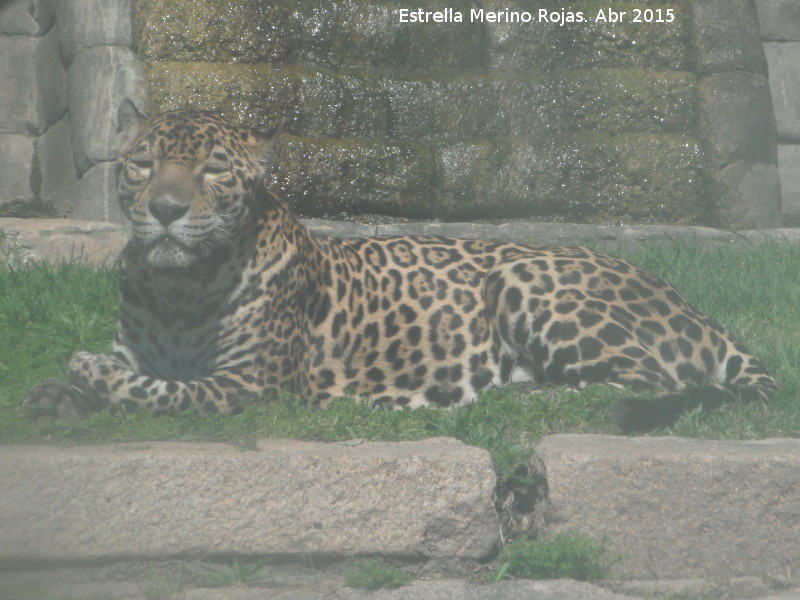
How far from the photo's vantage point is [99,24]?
902 centimetres

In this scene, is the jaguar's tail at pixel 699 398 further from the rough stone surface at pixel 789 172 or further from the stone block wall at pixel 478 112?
the rough stone surface at pixel 789 172

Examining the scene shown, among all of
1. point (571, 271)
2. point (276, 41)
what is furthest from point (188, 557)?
point (276, 41)

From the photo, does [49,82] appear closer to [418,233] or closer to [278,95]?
[278,95]

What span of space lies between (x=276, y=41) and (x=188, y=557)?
6.57 meters

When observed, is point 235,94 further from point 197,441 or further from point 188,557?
point 188,557

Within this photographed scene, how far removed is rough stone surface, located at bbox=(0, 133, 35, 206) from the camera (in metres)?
9.77

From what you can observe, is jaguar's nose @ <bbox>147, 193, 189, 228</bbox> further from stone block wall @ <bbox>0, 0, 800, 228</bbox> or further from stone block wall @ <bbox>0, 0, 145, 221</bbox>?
stone block wall @ <bbox>0, 0, 800, 228</bbox>

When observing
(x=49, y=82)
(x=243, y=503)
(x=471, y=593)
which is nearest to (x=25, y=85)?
(x=49, y=82)

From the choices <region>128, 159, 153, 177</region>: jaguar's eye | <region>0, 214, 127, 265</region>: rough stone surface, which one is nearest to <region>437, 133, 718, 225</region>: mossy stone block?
<region>0, 214, 127, 265</region>: rough stone surface

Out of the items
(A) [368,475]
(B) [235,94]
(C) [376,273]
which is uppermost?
(B) [235,94]

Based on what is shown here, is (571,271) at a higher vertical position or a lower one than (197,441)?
higher

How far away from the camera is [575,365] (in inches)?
222

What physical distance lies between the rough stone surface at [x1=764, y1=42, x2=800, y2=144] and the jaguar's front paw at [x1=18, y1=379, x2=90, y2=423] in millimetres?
8286

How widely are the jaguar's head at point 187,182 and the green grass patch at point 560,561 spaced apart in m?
2.21
